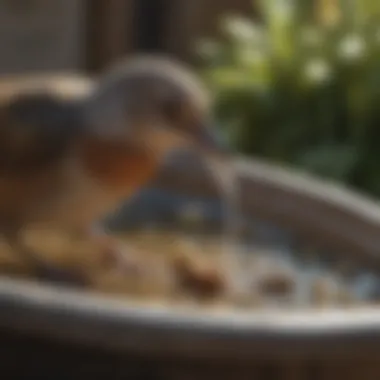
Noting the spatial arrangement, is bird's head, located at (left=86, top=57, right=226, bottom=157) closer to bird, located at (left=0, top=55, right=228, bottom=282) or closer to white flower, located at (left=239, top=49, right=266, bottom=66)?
bird, located at (left=0, top=55, right=228, bottom=282)

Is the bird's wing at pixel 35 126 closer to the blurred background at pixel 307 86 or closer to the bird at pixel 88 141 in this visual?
the bird at pixel 88 141

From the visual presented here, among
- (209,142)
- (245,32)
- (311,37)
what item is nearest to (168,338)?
(209,142)

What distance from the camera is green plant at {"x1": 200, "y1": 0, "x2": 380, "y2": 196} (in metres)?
2.29

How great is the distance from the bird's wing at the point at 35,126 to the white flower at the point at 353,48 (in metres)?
1.01

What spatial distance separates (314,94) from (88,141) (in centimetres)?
102

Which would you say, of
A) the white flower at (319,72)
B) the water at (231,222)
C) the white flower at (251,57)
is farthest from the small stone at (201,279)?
the white flower at (251,57)

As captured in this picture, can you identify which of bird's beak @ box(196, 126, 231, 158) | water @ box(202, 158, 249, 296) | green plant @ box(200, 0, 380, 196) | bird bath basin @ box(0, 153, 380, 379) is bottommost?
bird bath basin @ box(0, 153, 380, 379)

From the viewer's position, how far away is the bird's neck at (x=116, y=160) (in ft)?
4.58

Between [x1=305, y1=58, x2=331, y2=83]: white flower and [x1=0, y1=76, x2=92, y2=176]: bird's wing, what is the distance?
1.01 m

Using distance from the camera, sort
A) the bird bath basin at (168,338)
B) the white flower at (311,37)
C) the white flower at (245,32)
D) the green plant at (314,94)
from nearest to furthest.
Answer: the bird bath basin at (168,338) → the green plant at (314,94) → the white flower at (311,37) → the white flower at (245,32)

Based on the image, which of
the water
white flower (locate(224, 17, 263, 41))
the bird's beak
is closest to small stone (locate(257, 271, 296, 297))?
the water

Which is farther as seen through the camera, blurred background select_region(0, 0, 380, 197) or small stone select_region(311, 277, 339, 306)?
blurred background select_region(0, 0, 380, 197)

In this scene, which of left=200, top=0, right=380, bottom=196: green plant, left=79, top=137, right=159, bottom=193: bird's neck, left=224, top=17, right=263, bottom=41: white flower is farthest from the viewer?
left=224, top=17, right=263, bottom=41: white flower

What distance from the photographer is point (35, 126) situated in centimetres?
138
